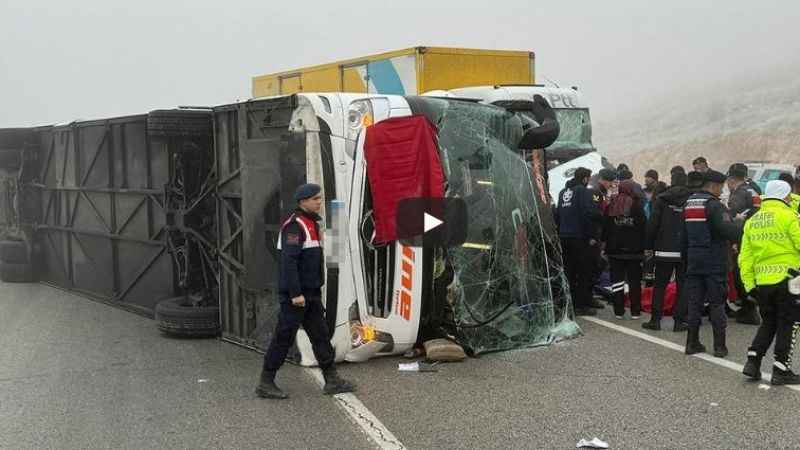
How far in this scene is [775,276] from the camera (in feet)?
20.7

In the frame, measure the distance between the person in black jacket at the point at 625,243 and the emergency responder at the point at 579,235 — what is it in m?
0.20

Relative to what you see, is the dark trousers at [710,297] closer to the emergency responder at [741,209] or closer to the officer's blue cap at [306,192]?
the emergency responder at [741,209]

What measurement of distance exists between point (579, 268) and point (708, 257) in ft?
6.85

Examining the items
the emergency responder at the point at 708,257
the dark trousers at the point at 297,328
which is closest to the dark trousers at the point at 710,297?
the emergency responder at the point at 708,257

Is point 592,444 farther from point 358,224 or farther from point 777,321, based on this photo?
point 358,224

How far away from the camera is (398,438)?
16.6ft

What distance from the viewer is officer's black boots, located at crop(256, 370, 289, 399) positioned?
595cm

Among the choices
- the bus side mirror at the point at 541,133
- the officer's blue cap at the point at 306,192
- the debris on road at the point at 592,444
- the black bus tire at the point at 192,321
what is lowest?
the debris on road at the point at 592,444

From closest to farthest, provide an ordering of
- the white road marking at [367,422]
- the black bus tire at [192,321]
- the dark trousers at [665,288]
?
the white road marking at [367,422] → the black bus tire at [192,321] → the dark trousers at [665,288]

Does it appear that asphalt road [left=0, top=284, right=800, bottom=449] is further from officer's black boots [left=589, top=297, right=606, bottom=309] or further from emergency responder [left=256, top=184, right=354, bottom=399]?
officer's black boots [left=589, top=297, right=606, bottom=309]

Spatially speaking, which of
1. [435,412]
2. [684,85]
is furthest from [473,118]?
[684,85]

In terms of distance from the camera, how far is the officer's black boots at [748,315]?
29.0 ft

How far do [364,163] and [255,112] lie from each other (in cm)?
128

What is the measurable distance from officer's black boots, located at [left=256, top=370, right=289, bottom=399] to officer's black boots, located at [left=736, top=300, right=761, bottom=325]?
5.65 meters
